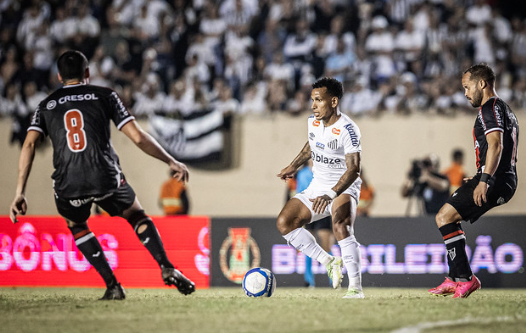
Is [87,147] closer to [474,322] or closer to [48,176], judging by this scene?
[474,322]

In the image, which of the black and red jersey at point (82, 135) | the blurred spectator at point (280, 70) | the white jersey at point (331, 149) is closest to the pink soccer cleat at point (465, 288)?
the white jersey at point (331, 149)

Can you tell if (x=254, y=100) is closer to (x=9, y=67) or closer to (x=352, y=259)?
(x=9, y=67)

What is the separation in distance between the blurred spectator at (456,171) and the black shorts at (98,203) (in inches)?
329

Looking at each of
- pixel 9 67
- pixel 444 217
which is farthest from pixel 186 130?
pixel 444 217

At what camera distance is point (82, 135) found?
712cm

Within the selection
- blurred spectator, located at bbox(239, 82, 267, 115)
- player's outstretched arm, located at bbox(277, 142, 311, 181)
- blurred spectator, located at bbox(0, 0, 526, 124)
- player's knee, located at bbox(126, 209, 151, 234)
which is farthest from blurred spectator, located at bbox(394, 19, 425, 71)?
player's knee, located at bbox(126, 209, 151, 234)

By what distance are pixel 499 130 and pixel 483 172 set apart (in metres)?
0.44

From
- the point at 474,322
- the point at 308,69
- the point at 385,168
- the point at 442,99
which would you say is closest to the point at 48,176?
the point at 308,69

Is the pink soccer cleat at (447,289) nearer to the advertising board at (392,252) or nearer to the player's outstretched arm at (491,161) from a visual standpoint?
the player's outstretched arm at (491,161)

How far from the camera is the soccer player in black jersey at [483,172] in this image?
24.1 ft

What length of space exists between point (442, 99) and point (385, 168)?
1.74 meters

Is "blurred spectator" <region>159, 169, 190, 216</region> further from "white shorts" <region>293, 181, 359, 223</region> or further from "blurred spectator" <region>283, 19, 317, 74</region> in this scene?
"white shorts" <region>293, 181, 359, 223</region>

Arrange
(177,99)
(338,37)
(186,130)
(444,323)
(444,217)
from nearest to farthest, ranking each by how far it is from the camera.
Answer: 1. (444,323)
2. (444,217)
3. (186,130)
4. (177,99)
5. (338,37)

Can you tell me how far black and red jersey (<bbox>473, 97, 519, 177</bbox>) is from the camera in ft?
24.3
